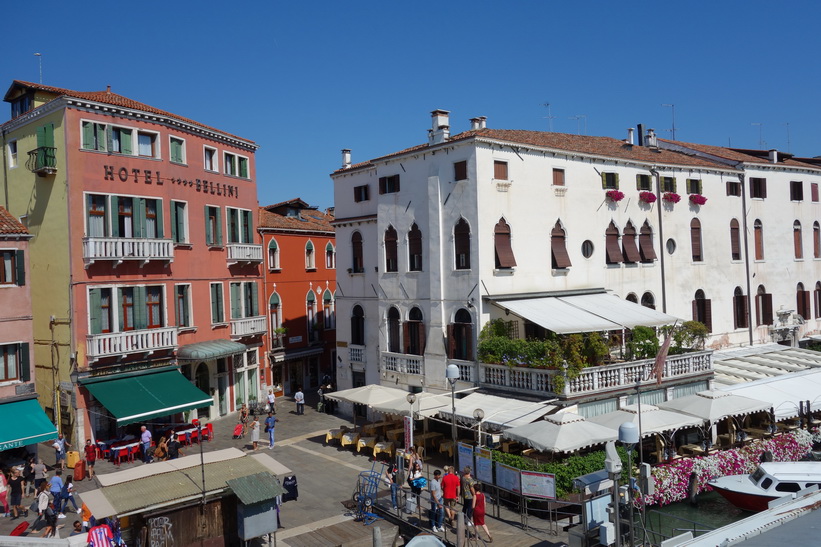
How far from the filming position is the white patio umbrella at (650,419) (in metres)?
20.0

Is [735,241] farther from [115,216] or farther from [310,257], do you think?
[115,216]

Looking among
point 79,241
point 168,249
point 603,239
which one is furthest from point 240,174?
point 603,239

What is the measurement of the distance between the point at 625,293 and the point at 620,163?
564cm

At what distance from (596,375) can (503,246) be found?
6.19m

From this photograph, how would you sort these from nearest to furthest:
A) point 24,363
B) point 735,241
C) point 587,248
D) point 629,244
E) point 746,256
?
point 24,363 < point 587,248 < point 629,244 < point 735,241 < point 746,256

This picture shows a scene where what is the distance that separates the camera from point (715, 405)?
21.7 metres

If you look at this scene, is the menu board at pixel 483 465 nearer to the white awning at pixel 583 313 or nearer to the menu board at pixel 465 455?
the menu board at pixel 465 455

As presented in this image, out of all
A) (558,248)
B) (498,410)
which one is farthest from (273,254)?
(498,410)

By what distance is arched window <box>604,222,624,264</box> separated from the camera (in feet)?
96.2

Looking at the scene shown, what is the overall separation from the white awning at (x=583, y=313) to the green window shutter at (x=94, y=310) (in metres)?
14.6

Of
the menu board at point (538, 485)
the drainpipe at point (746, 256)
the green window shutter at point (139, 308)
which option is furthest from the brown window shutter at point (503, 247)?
the drainpipe at point (746, 256)

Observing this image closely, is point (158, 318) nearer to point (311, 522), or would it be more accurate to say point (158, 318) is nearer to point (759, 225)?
point (311, 522)

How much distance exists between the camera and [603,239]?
29188 millimetres

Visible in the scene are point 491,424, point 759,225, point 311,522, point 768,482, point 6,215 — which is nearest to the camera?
point 311,522
